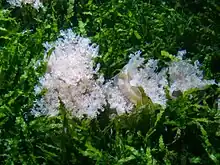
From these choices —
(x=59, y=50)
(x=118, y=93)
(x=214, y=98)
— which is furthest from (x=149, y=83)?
(x=59, y=50)

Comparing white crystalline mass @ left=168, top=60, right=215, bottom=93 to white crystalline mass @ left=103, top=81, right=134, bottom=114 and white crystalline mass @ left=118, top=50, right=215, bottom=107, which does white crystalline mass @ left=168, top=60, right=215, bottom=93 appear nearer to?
white crystalline mass @ left=118, top=50, right=215, bottom=107

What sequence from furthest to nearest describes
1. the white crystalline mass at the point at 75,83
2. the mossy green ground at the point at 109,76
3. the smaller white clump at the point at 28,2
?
the smaller white clump at the point at 28,2
the white crystalline mass at the point at 75,83
the mossy green ground at the point at 109,76

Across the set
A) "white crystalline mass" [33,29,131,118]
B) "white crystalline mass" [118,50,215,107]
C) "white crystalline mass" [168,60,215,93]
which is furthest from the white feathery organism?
"white crystalline mass" [168,60,215,93]

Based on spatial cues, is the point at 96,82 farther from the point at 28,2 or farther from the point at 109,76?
the point at 28,2

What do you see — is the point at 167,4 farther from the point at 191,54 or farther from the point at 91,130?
the point at 91,130

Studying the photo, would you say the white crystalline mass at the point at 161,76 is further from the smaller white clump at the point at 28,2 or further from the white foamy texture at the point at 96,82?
the smaller white clump at the point at 28,2

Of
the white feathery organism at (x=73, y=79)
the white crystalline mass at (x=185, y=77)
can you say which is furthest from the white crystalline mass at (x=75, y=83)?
the white crystalline mass at (x=185, y=77)
